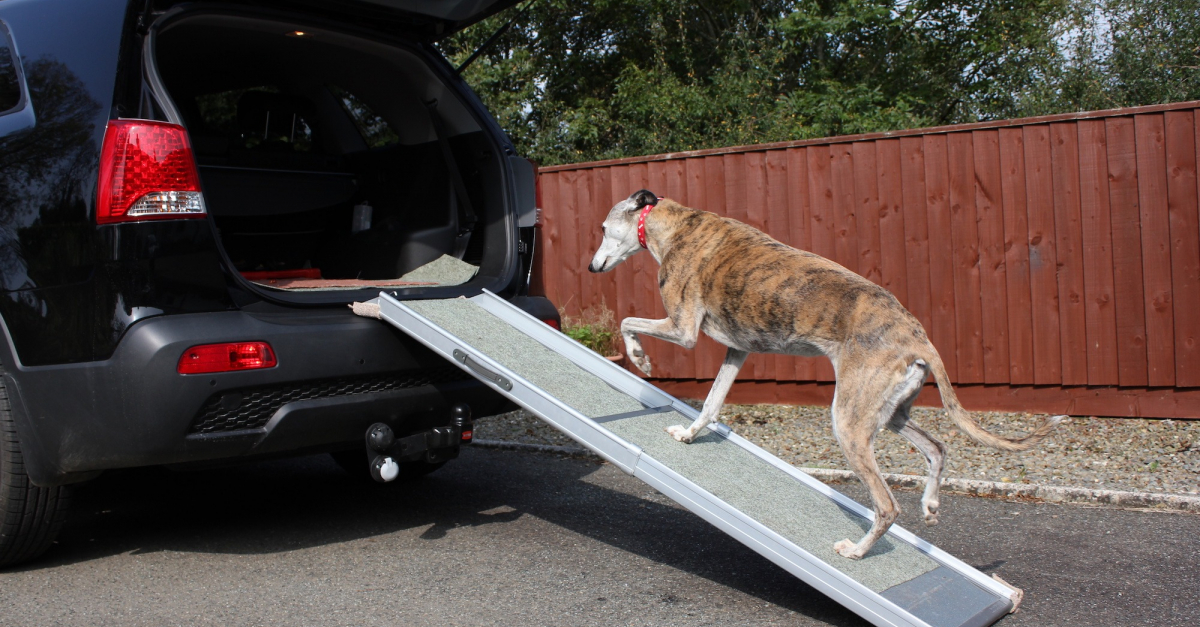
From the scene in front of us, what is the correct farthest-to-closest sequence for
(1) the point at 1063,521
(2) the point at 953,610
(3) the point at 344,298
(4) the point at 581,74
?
(4) the point at 581,74, (1) the point at 1063,521, (3) the point at 344,298, (2) the point at 953,610

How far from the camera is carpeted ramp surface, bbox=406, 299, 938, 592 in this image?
336cm

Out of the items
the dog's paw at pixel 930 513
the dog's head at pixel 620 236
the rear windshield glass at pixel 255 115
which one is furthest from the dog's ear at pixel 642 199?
the rear windshield glass at pixel 255 115

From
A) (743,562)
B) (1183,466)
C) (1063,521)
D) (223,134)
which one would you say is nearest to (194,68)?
(223,134)

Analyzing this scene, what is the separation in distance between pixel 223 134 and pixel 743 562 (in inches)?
144

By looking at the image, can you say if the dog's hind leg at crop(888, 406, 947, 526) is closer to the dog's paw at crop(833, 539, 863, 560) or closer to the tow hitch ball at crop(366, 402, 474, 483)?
the dog's paw at crop(833, 539, 863, 560)

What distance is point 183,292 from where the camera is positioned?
337cm

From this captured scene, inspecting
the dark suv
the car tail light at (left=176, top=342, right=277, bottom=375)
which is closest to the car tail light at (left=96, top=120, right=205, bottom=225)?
the dark suv

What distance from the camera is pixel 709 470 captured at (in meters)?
3.74

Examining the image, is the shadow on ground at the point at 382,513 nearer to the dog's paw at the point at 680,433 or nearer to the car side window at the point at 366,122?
the dog's paw at the point at 680,433

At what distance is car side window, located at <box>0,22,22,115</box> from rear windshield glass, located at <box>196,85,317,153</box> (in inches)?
62.8

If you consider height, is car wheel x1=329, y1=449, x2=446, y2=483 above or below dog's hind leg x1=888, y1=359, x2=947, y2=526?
below

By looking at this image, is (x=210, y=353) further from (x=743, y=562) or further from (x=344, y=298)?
(x=743, y=562)

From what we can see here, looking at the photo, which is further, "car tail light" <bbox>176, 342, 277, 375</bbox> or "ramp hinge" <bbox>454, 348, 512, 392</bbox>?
"ramp hinge" <bbox>454, 348, 512, 392</bbox>

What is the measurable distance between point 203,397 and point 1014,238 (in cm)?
596
